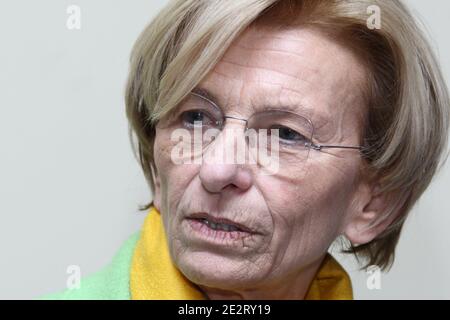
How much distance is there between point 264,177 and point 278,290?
0.35 metres

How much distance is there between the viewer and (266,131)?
4.41 feet

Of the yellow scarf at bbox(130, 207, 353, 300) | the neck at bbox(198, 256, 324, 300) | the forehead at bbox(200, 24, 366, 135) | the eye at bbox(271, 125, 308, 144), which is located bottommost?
the neck at bbox(198, 256, 324, 300)

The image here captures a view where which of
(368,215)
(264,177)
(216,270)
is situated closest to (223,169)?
(264,177)

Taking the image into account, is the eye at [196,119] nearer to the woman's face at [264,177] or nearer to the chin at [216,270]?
the woman's face at [264,177]

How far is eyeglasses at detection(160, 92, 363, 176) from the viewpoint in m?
1.33

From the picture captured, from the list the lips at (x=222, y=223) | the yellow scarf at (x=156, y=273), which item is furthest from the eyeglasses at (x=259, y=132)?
the yellow scarf at (x=156, y=273)

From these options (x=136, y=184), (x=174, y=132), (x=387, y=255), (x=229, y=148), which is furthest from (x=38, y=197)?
(x=387, y=255)

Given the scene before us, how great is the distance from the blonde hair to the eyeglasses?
0.05 meters

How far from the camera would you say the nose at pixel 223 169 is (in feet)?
4.16

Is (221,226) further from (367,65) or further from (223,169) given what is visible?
(367,65)

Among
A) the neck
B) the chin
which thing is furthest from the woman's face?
the neck

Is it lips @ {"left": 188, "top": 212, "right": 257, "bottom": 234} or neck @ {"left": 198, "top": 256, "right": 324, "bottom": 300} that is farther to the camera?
neck @ {"left": 198, "top": 256, "right": 324, "bottom": 300}

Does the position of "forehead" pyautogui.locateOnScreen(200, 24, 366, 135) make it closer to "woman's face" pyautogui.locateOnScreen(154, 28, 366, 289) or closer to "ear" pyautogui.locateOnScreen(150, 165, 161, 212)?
"woman's face" pyautogui.locateOnScreen(154, 28, 366, 289)
